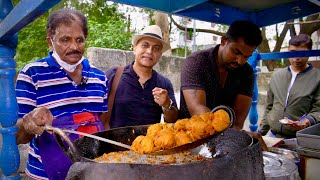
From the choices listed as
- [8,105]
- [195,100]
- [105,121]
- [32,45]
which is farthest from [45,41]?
[8,105]

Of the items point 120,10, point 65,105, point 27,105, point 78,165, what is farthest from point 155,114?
point 120,10

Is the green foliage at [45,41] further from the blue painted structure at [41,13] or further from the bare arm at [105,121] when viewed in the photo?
the bare arm at [105,121]

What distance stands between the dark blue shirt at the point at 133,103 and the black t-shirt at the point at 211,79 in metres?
0.31

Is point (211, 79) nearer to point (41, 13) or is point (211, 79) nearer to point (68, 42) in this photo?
point (68, 42)

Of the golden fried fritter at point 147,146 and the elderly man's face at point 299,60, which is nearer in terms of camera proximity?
the golden fried fritter at point 147,146

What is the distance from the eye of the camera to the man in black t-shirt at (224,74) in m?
2.24

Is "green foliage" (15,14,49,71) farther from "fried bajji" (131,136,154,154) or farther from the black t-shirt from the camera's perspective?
"fried bajji" (131,136,154,154)

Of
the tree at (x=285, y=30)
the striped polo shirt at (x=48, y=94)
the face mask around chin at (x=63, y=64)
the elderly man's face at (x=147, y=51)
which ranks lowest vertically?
the striped polo shirt at (x=48, y=94)

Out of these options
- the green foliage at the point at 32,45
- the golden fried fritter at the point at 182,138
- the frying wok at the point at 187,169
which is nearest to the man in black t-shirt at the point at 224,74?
the golden fried fritter at the point at 182,138

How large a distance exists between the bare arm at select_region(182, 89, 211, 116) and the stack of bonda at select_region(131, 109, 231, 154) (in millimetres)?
661

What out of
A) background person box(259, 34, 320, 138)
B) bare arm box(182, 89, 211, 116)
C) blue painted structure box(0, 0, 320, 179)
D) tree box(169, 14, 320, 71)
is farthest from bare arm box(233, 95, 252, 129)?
tree box(169, 14, 320, 71)

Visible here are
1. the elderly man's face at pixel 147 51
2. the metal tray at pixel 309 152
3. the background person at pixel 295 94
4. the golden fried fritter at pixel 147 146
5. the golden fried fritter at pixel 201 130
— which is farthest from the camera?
the background person at pixel 295 94

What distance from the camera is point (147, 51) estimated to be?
273cm

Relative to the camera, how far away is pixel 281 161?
1.56m
